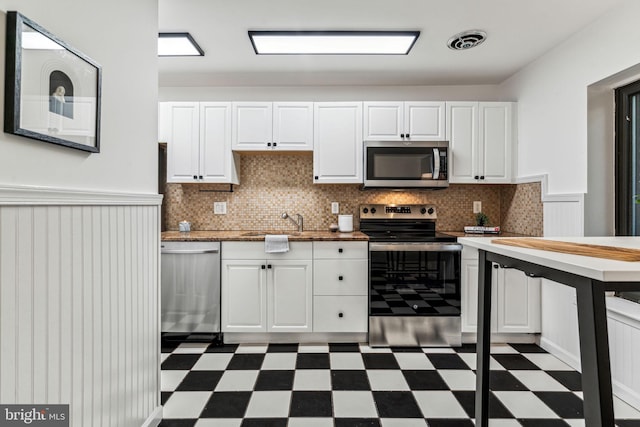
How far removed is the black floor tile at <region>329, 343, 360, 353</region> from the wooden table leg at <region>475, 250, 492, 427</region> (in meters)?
1.32

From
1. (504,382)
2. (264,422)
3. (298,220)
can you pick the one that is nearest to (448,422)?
(504,382)

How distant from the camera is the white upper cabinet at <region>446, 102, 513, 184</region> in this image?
120 inches

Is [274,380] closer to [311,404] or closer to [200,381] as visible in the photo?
[311,404]

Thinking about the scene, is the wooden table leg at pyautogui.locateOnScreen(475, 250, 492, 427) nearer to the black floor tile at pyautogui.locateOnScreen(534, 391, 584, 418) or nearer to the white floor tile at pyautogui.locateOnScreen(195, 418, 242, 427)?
the black floor tile at pyautogui.locateOnScreen(534, 391, 584, 418)

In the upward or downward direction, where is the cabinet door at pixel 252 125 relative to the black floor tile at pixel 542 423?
upward

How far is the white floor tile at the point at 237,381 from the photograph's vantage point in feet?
6.93

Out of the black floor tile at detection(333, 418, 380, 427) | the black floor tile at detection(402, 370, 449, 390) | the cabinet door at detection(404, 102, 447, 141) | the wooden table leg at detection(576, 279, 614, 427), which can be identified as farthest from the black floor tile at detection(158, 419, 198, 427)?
the cabinet door at detection(404, 102, 447, 141)

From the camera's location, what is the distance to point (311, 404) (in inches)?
75.9

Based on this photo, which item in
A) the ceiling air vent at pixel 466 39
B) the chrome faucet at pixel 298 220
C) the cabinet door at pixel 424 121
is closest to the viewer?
the ceiling air vent at pixel 466 39

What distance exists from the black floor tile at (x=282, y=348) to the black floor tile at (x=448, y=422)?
1184 millimetres

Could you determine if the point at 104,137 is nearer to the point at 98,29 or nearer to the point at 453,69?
the point at 98,29

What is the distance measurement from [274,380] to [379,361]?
79cm

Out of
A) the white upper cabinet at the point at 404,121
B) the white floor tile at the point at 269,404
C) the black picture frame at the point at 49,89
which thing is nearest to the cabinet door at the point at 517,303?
the white upper cabinet at the point at 404,121

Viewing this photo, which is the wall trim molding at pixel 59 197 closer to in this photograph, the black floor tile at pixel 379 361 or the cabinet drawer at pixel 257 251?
the cabinet drawer at pixel 257 251
